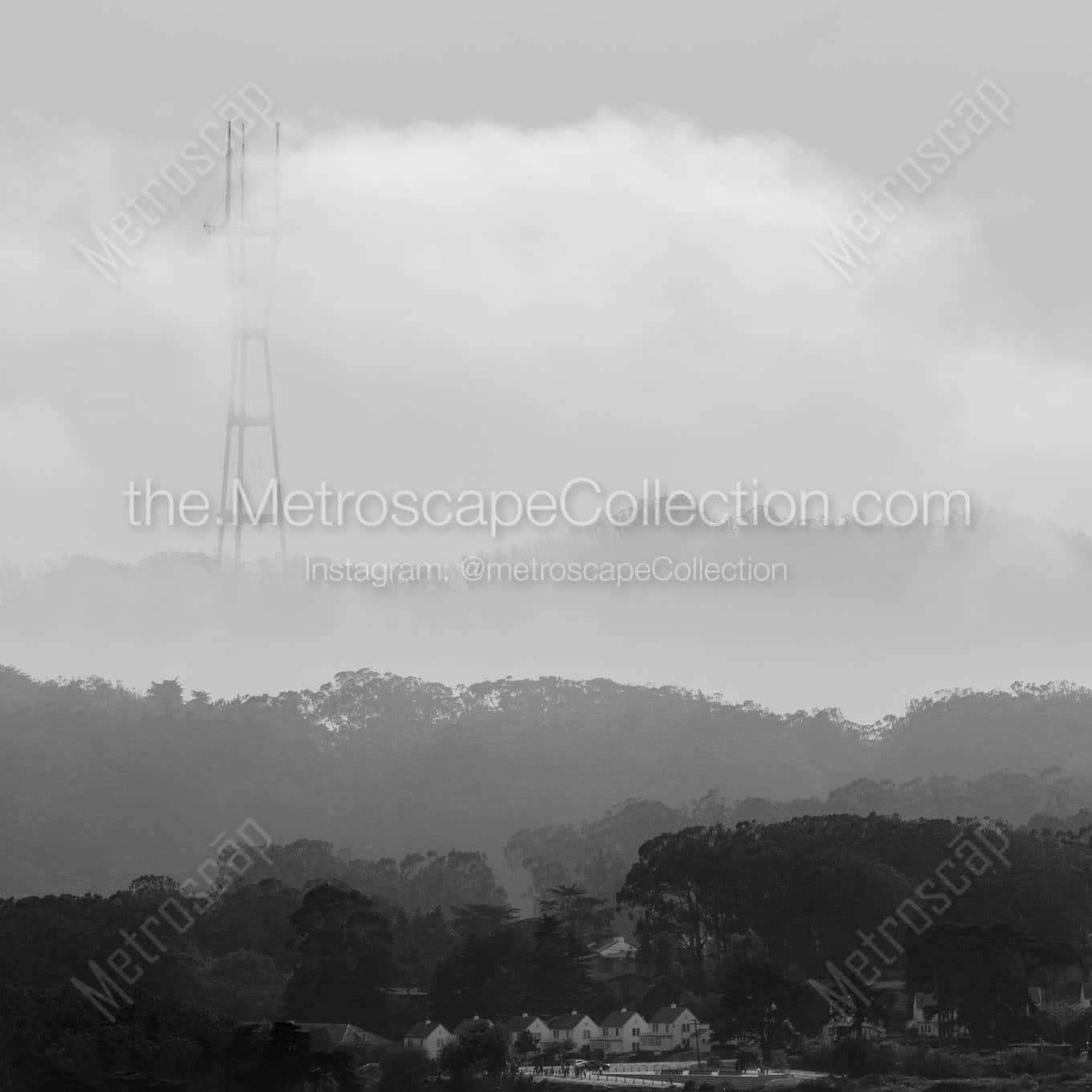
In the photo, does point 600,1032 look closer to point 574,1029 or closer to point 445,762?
point 574,1029

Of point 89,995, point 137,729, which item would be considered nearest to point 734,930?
point 89,995

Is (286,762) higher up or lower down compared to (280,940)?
higher up

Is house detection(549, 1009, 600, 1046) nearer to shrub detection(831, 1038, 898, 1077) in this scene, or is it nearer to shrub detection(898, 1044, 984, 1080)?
shrub detection(831, 1038, 898, 1077)

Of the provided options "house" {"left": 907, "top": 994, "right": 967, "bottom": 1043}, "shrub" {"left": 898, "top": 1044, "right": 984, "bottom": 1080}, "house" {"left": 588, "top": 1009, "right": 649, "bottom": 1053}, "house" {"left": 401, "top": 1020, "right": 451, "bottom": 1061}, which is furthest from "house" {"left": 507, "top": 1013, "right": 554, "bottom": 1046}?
"shrub" {"left": 898, "top": 1044, "right": 984, "bottom": 1080}

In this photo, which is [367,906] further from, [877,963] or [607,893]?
[607,893]

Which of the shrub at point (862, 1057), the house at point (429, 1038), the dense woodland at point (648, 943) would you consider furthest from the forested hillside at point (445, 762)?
the shrub at point (862, 1057)

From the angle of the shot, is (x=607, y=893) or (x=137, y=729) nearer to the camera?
(x=607, y=893)

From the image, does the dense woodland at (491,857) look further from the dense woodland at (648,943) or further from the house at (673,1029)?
the house at (673,1029)
